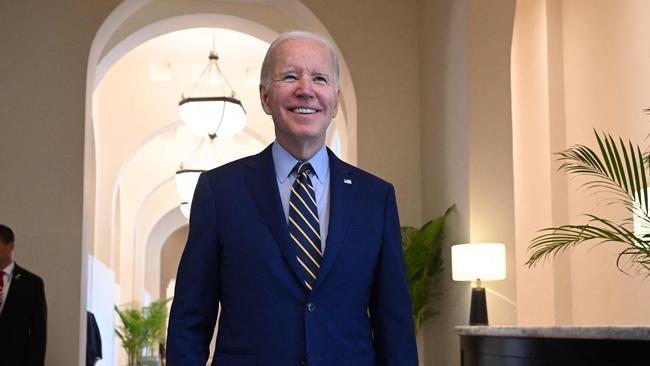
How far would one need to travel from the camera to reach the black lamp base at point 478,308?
261 inches

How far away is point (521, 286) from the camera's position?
8.79 m

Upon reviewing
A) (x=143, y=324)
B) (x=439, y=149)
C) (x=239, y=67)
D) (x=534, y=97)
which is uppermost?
(x=239, y=67)

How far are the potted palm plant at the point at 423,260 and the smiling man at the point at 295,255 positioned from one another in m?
5.36

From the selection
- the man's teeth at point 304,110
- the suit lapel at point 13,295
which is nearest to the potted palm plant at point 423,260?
the suit lapel at point 13,295

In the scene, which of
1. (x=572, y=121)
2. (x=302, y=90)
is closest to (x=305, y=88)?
(x=302, y=90)

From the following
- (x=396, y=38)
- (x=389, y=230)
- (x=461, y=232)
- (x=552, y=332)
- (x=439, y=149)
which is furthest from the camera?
(x=396, y=38)

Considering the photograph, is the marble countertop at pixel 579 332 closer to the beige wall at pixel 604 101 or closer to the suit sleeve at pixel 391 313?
the suit sleeve at pixel 391 313

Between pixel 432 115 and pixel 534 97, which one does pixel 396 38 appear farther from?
pixel 534 97

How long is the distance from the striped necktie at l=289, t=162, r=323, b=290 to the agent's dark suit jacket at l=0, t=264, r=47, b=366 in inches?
188

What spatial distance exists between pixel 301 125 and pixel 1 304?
493 centimetres

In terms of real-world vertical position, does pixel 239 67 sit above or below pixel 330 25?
above

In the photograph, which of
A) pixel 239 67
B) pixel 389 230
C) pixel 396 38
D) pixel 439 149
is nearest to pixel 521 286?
pixel 439 149

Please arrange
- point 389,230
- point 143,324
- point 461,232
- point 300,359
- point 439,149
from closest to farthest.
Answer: point 300,359
point 389,230
point 461,232
point 439,149
point 143,324

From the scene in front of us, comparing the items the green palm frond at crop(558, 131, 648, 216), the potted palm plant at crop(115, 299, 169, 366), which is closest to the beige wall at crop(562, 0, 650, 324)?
the green palm frond at crop(558, 131, 648, 216)
